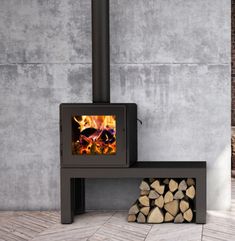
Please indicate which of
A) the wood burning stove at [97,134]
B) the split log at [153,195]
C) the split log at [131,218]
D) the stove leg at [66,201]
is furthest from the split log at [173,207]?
the stove leg at [66,201]

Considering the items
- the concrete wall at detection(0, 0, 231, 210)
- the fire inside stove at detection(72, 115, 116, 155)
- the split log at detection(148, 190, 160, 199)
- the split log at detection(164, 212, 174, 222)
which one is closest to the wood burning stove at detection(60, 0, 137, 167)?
the fire inside stove at detection(72, 115, 116, 155)

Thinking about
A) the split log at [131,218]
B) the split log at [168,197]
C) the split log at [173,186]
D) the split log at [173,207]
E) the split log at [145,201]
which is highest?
the split log at [173,186]

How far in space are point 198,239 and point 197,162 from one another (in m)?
0.86

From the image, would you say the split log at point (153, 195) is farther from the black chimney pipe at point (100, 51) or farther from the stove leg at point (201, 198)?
the black chimney pipe at point (100, 51)

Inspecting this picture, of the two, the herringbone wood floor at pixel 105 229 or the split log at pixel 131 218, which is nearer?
the herringbone wood floor at pixel 105 229

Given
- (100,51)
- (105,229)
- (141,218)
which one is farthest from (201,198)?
(100,51)

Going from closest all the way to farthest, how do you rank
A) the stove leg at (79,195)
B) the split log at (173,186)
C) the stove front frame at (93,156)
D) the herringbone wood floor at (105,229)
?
the herringbone wood floor at (105,229) → the stove front frame at (93,156) → the split log at (173,186) → the stove leg at (79,195)

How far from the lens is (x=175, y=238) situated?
317 centimetres

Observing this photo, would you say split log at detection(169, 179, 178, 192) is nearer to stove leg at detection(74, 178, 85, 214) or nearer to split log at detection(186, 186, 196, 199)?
split log at detection(186, 186, 196, 199)

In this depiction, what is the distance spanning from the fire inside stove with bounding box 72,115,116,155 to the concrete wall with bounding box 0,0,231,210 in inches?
19.0

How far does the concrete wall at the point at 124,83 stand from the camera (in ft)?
12.9

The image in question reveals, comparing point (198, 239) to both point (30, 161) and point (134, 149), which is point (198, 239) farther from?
point (30, 161)

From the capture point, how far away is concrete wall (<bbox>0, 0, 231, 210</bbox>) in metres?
3.93

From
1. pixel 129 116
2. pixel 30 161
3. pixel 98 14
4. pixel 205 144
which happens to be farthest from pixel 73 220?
pixel 98 14
